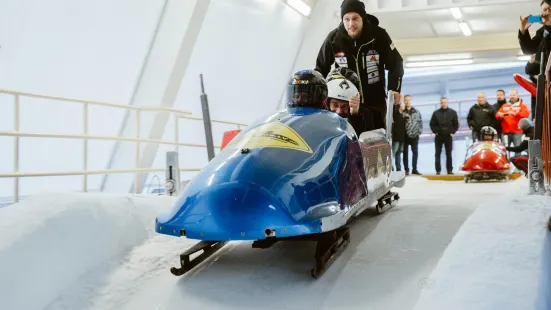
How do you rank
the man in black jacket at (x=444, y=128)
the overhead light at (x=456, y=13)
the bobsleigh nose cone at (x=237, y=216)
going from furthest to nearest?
the overhead light at (x=456, y=13), the man in black jacket at (x=444, y=128), the bobsleigh nose cone at (x=237, y=216)

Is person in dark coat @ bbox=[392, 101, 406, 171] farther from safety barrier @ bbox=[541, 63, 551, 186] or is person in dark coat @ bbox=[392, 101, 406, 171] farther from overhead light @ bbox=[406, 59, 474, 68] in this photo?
overhead light @ bbox=[406, 59, 474, 68]

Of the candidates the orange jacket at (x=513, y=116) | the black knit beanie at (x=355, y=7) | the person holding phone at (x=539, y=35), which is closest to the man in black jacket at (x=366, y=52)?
the black knit beanie at (x=355, y=7)

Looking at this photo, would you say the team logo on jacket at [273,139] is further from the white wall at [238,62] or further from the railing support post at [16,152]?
the white wall at [238,62]

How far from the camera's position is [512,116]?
8766 millimetres

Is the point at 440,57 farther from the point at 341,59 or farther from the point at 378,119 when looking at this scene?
the point at 378,119

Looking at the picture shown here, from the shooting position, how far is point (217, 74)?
1036 centimetres

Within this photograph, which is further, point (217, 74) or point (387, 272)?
point (217, 74)

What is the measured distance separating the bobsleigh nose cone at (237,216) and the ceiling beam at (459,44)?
1322 cm

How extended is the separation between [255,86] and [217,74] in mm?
1384

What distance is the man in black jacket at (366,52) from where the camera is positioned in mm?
4129

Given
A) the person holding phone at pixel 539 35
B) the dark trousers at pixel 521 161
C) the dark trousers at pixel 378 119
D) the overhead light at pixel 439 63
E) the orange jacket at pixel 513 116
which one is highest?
the overhead light at pixel 439 63

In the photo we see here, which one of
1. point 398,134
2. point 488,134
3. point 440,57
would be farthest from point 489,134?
point 440,57

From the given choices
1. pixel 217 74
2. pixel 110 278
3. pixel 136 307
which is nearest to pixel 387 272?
pixel 136 307

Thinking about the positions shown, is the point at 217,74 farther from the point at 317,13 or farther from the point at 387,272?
the point at 387,272
